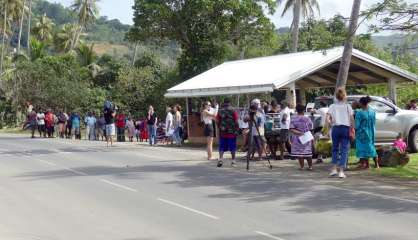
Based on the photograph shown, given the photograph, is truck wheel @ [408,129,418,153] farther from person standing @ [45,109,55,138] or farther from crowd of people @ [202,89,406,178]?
person standing @ [45,109,55,138]

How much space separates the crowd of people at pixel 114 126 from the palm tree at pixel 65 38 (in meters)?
37.1

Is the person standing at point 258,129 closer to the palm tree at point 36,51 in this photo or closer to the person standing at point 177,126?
the person standing at point 177,126

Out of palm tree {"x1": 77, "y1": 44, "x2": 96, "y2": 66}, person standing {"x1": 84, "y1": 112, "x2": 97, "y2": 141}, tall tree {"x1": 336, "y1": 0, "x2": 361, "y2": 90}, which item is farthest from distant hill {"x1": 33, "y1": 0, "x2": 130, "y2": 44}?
tall tree {"x1": 336, "y1": 0, "x2": 361, "y2": 90}

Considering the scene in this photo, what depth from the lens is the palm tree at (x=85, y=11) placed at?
66938 mm

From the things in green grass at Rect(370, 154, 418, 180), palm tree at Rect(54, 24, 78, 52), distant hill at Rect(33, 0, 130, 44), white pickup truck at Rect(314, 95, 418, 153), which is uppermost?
distant hill at Rect(33, 0, 130, 44)

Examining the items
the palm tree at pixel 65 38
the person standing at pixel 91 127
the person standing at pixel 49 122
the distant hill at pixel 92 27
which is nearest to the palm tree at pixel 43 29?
the palm tree at pixel 65 38

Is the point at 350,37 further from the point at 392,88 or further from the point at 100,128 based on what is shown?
the point at 100,128

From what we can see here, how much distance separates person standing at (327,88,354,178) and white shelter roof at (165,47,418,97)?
6.65 meters

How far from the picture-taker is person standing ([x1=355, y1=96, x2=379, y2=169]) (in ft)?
53.6

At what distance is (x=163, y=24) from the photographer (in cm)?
3778

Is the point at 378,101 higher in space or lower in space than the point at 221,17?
lower

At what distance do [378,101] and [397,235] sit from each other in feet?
40.4

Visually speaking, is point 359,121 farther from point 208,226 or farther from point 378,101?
point 208,226

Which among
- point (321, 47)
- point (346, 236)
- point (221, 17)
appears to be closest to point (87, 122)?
point (221, 17)
